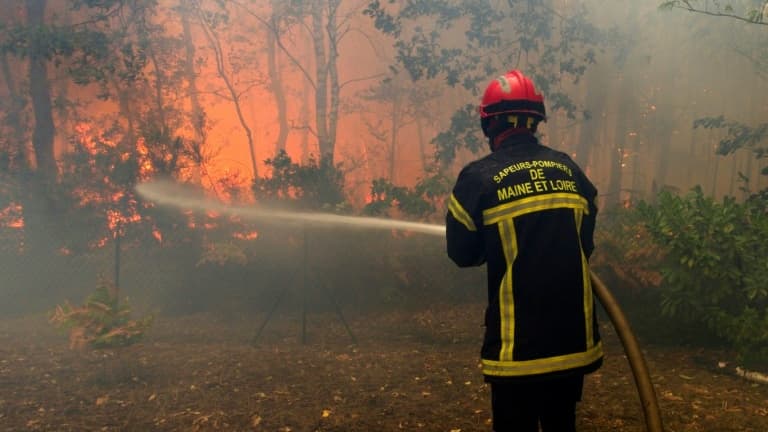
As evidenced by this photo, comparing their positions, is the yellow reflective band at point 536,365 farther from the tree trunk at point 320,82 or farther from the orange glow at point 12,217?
the orange glow at point 12,217

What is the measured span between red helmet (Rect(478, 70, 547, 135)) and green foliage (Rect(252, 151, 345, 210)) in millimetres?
7847

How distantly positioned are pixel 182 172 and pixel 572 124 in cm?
962

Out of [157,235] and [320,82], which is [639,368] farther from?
[320,82]

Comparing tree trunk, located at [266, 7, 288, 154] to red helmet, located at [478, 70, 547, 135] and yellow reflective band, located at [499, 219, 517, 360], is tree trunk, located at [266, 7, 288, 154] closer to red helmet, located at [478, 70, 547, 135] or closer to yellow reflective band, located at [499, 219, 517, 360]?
red helmet, located at [478, 70, 547, 135]

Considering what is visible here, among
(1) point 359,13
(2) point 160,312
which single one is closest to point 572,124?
(1) point 359,13

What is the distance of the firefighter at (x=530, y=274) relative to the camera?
218cm

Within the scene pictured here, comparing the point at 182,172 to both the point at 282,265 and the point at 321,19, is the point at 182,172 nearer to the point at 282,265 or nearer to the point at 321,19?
the point at 282,265

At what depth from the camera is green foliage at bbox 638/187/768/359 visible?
4.64 m

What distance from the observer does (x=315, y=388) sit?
4.96 metres

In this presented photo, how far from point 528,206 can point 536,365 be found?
631 millimetres

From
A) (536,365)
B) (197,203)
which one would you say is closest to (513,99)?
(536,365)

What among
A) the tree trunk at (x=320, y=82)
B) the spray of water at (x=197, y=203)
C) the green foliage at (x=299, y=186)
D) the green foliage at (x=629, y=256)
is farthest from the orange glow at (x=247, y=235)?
the green foliage at (x=629, y=256)

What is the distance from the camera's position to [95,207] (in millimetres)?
10367

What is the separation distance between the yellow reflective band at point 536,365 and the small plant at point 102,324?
531cm
